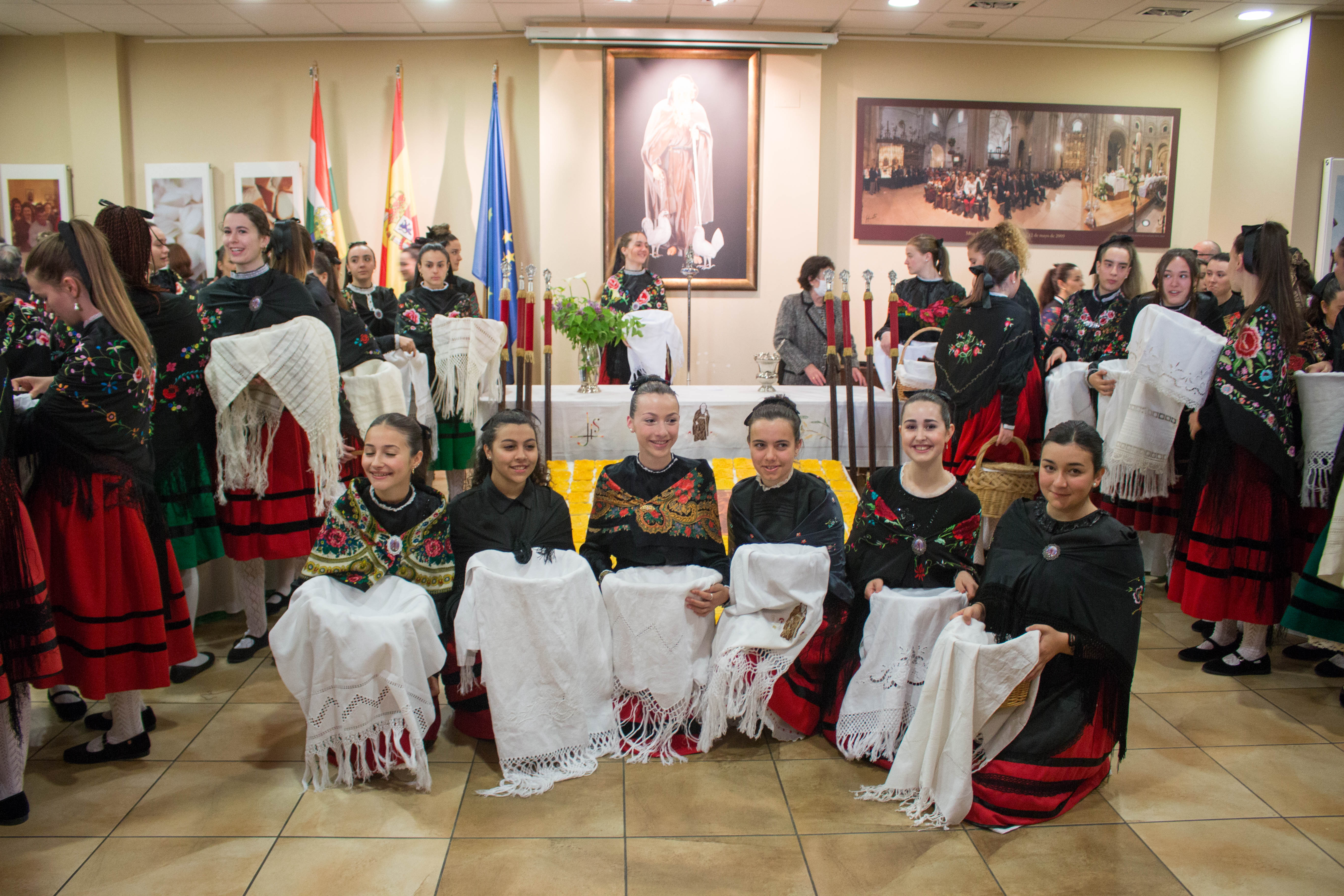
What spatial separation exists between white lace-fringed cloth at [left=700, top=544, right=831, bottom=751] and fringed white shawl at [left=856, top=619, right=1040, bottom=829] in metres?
0.44

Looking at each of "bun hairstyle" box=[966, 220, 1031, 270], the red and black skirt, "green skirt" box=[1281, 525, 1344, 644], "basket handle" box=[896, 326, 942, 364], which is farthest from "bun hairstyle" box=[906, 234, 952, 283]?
"green skirt" box=[1281, 525, 1344, 644]

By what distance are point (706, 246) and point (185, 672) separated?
5.51 m

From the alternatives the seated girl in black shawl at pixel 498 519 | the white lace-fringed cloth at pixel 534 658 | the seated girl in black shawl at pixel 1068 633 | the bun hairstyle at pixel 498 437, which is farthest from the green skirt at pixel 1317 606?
the bun hairstyle at pixel 498 437

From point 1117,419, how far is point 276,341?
362 cm

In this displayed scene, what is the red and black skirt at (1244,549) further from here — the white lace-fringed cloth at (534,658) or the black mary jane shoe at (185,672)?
the black mary jane shoe at (185,672)

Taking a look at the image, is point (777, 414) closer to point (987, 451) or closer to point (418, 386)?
point (987, 451)

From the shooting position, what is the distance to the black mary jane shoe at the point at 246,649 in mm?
3836

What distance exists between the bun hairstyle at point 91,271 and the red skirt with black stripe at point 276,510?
0.94 metres

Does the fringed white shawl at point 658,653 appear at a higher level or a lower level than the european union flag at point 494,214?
lower

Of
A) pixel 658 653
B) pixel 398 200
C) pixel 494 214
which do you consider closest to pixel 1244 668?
pixel 658 653

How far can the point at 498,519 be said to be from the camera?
310 centimetres

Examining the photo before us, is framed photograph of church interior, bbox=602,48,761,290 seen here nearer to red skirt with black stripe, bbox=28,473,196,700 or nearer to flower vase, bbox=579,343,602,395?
flower vase, bbox=579,343,602,395

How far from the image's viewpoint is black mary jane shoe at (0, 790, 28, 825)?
2.62 metres

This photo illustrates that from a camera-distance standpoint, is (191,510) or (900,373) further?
(900,373)
